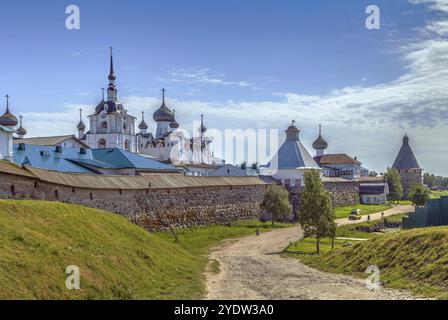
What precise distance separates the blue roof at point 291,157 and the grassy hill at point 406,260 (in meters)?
31.8

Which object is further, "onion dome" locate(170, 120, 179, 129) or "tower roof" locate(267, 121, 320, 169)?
"onion dome" locate(170, 120, 179, 129)

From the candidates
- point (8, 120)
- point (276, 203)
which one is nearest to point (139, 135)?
point (8, 120)

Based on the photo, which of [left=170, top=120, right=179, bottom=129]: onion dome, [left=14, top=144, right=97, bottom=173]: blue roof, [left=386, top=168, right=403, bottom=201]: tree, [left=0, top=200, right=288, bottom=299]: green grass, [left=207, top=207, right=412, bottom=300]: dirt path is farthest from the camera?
[left=170, top=120, right=179, bottom=129]: onion dome

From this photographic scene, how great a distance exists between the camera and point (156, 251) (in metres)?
20.2

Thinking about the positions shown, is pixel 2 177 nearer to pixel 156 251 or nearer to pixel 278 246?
pixel 156 251

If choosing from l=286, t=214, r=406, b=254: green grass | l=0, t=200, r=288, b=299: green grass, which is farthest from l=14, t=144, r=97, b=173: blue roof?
l=286, t=214, r=406, b=254: green grass

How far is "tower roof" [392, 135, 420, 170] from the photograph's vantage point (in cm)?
8488

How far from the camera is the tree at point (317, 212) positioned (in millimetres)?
27719

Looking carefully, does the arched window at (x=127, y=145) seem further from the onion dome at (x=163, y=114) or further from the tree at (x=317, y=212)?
the tree at (x=317, y=212)

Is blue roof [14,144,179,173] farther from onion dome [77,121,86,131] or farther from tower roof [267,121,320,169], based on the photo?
onion dome [77,121,86,131]

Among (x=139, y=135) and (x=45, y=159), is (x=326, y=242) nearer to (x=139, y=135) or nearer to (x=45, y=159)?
(x=45, y=159)

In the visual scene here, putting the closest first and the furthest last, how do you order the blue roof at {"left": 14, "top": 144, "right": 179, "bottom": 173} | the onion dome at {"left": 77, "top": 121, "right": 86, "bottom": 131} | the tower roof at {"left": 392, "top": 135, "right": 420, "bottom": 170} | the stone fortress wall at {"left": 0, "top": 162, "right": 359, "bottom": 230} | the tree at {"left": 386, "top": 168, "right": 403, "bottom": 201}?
1. the stone fortress wall at {"left": 0, "top": 162, "right": 359, "bottom": 230}
2. the blue roof at {"left": 14, "top": 144, "right": 179, "bottom": 173}
3. the tree at {"left": 386, "top": 168, "right": 403, "bottom": 201}
4. the onion dome at {"left": 77, "top": 121, "right": 86, "bottom": 131}
5. the tower roof at {"left": 392, "top": 135, "right": 420, "bottom": 170}
